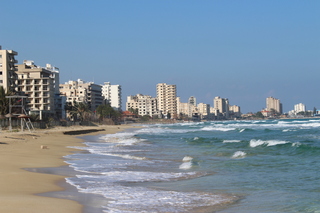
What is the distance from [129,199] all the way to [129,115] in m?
175

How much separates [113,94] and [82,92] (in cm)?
5381

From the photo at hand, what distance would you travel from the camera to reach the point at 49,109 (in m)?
91.2

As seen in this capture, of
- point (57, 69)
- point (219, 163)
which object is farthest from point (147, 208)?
point (57, 69)

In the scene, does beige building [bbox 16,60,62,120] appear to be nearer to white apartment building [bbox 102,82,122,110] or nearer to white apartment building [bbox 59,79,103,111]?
white apartment building [bbox 59,79,103,111]

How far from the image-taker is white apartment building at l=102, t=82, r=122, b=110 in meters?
190

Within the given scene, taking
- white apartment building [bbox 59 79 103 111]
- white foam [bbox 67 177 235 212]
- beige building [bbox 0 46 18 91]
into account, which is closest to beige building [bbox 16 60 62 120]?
beige building [bbox 0 46 18 91]

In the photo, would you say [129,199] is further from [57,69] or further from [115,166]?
[57,69]

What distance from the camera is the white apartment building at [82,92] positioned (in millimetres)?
133250

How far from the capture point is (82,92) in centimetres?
13738

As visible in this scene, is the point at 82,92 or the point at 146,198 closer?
the point at 146,198

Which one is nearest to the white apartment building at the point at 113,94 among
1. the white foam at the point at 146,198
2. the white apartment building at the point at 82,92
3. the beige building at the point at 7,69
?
the white apartment building at the point at 82,92

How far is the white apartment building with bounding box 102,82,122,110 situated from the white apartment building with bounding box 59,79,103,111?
32229 millimetres

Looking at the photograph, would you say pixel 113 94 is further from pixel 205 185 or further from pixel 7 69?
pixel 205 185

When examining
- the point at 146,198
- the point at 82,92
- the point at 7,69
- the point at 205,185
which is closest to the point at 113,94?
the point at 82,92
